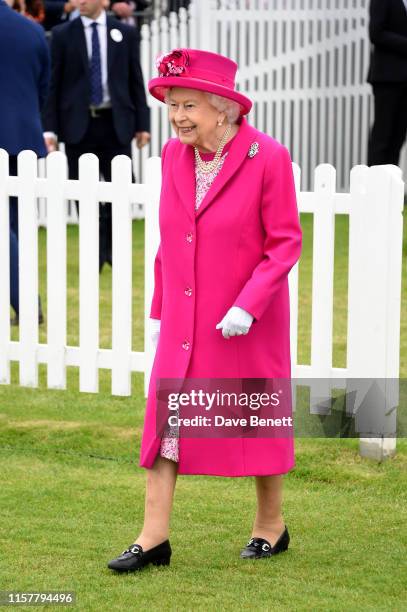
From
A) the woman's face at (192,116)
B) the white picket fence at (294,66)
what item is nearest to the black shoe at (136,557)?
the woman's face at (192,116)

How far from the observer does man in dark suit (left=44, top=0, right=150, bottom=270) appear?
10.9m

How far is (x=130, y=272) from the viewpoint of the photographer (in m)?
7.03

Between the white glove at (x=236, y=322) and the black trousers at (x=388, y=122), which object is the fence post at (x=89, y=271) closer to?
the white glove at (x=236, y=322)

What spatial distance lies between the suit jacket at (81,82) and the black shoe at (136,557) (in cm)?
624

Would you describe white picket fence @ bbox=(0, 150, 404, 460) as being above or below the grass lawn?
Answer: above

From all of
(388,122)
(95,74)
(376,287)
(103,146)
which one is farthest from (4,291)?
(388,122)

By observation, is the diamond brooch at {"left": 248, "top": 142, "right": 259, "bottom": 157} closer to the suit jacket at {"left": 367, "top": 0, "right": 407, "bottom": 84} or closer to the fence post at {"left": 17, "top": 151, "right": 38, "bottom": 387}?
the fence post at {"left": 17, "top": 151, "right": 38, "bottom": 387}

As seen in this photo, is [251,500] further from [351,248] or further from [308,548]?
[351,248]

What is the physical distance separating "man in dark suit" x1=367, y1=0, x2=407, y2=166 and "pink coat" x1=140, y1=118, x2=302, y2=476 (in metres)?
6.72

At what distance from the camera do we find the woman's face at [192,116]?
4.90 meters

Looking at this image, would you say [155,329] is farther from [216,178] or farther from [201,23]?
[201,23]

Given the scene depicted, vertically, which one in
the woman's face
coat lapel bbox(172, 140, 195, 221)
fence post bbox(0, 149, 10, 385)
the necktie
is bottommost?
fence post bbox(0, 149, 10, 385)

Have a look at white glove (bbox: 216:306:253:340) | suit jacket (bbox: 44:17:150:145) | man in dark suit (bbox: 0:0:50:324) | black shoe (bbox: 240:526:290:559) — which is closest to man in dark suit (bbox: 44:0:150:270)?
suit jacket (bbox: 44:17:150:145)

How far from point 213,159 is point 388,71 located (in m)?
6.81
